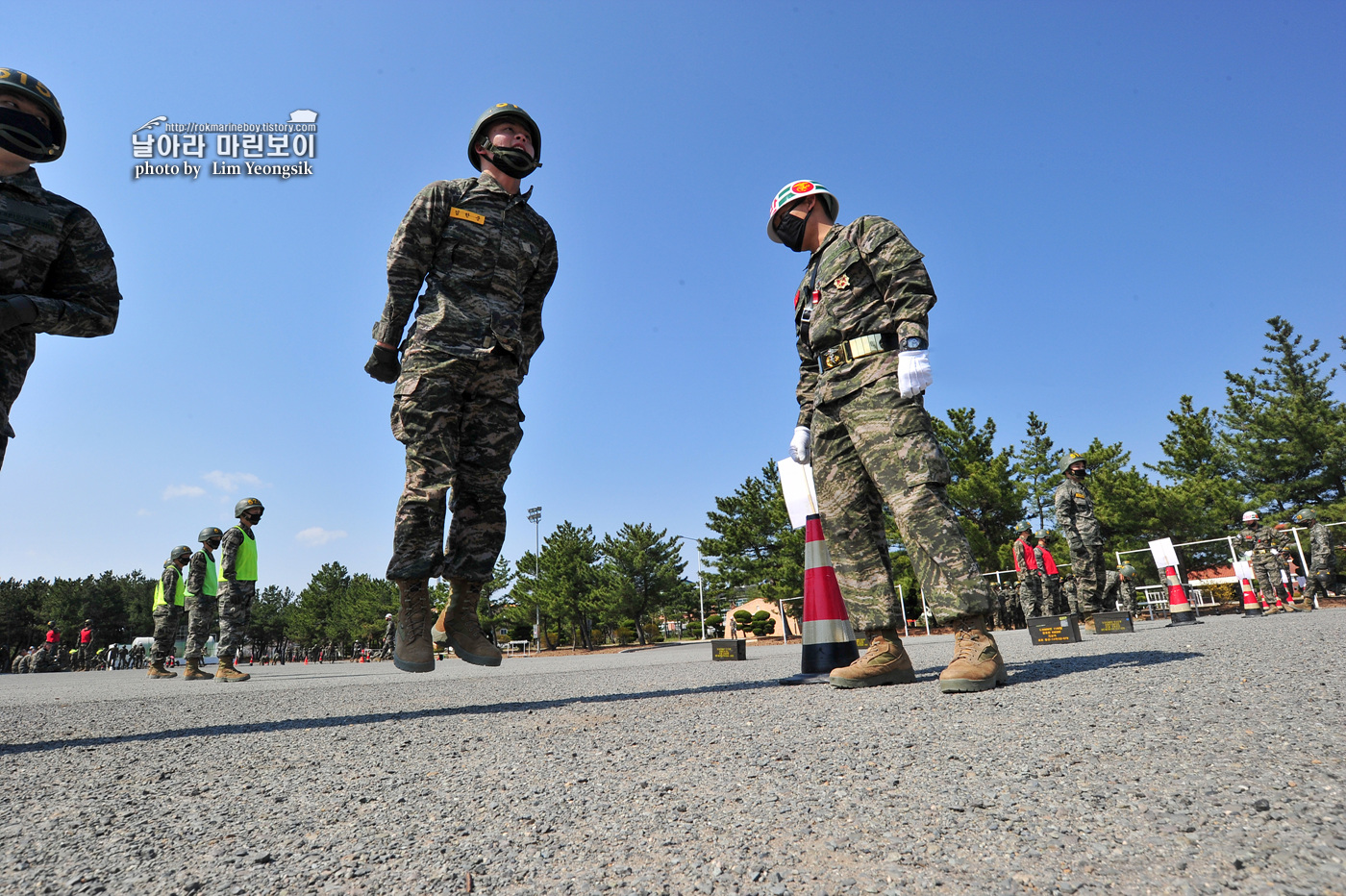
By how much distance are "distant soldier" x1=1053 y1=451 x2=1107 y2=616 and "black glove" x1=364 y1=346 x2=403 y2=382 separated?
859 centimetres

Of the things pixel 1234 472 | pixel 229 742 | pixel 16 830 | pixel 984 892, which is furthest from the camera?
pixel 1234 472

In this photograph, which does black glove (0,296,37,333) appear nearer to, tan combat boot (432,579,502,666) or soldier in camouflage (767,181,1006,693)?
tan combat boot (432,579,502,666)

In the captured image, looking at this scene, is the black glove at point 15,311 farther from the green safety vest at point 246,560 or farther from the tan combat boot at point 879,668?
the green safety vest at point 246,560

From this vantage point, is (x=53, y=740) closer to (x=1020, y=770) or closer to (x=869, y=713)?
(x=869, y=713)

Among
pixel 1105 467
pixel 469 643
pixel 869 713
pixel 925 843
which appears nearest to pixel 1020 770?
pixel 925 843

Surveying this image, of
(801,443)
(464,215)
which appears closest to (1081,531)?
(801,443)

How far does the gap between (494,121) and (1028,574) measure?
1241 centimetres

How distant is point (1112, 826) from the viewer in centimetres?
99

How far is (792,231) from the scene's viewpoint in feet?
13.4

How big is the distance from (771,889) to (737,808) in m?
0.34

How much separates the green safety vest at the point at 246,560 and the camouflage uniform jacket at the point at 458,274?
20.2 ft

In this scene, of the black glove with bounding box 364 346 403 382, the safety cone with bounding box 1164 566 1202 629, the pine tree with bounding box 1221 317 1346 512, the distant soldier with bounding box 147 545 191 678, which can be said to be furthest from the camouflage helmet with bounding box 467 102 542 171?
the pine tree with bounding box 1221 317 1346 512

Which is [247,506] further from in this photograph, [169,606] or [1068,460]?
[1068,460]

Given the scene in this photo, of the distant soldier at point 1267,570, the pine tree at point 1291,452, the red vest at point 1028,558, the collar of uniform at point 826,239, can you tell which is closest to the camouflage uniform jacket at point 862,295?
the collar of uniform at point 826,239
